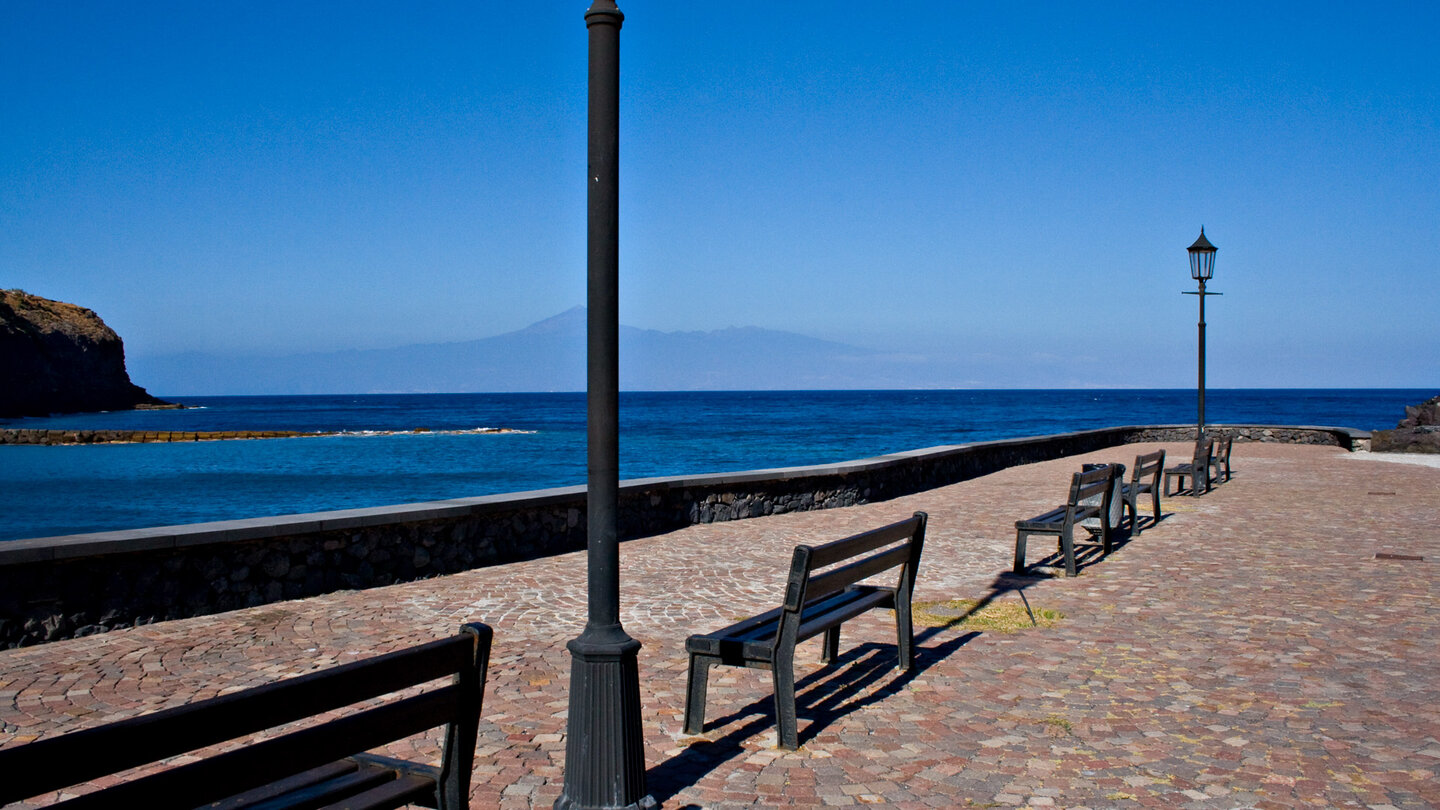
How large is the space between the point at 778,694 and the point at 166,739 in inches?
110

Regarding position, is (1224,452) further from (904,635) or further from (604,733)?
(604,733)

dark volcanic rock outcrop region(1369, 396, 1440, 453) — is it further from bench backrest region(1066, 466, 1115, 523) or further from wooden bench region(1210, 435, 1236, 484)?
bench backrest region(1066, 466, 1115, 523)

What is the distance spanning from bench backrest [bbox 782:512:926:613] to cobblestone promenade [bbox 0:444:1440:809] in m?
0.63

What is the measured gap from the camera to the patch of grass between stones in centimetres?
691

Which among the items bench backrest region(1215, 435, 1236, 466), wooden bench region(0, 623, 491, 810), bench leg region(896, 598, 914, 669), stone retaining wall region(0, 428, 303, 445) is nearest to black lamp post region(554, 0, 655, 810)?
wooden bench region(0, 623, 491, 810)

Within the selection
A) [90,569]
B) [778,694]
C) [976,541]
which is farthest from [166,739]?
[976,541]

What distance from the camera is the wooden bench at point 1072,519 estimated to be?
8789mm

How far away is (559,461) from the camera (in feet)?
141

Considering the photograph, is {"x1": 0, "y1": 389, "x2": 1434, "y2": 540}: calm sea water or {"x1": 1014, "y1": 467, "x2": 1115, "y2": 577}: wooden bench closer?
{"x1": 1014, "y1": 467, "x2": 1115, "y2": 577}: wooden bench

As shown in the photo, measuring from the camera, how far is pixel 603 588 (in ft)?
12.1

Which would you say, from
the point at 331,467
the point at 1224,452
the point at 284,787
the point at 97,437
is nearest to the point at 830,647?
the point at 284,787

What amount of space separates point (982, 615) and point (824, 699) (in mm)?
2426

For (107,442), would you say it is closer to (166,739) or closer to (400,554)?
(400,554)

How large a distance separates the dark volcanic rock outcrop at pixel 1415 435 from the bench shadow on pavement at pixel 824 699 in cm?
2306
